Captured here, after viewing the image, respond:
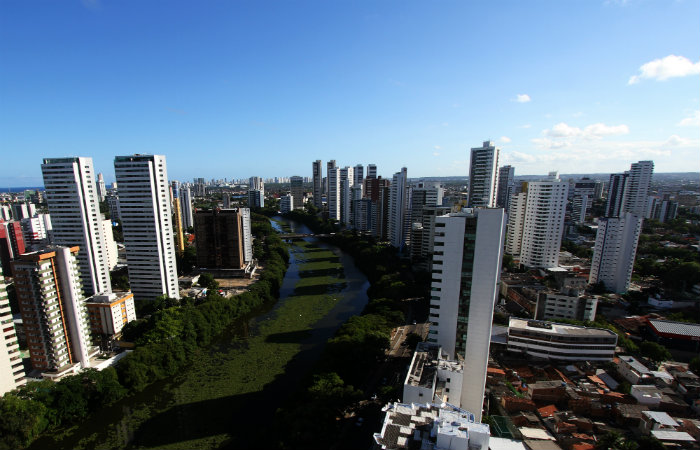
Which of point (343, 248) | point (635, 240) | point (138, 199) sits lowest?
point (343, 248)

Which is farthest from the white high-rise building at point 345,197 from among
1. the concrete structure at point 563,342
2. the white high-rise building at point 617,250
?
the concrete structure at point 563,342

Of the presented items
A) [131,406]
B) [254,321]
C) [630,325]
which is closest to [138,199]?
[254,321]

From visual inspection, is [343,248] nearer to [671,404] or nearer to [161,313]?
[161,313]

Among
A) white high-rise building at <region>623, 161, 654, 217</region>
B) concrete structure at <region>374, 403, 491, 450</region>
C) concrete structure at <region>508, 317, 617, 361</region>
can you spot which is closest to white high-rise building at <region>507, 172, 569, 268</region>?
concrete structure at <region>508, 317, 617, 361</region>

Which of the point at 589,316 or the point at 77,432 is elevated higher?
the point at 589,316

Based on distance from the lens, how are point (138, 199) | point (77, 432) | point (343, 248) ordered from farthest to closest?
1. point (343, 248)
2. point (138, 199)
3. point (77, 432)

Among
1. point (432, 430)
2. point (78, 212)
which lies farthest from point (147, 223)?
point (432, 430)
